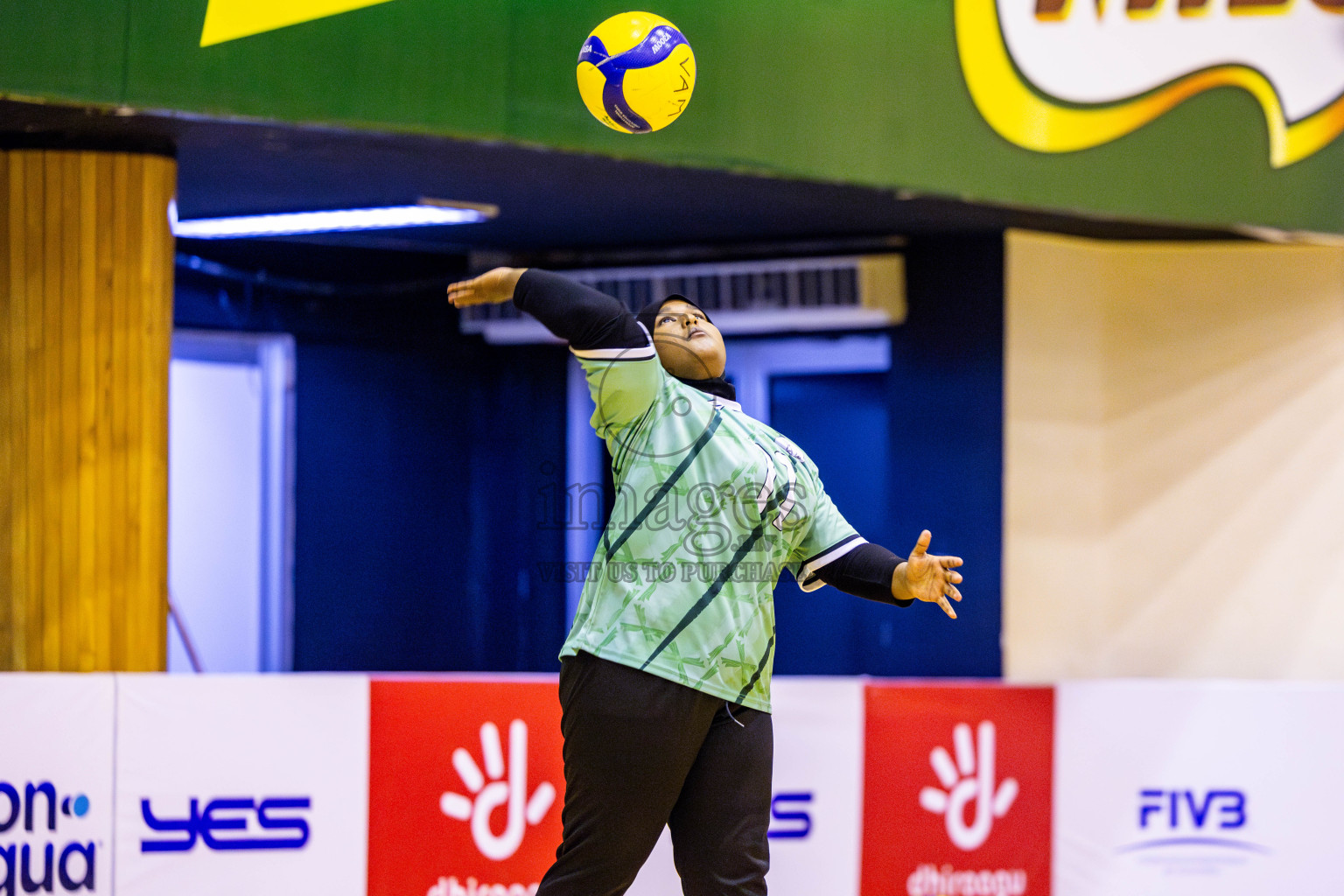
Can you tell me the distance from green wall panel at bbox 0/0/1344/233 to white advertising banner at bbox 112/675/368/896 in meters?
2.04

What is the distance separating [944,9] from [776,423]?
3.07m

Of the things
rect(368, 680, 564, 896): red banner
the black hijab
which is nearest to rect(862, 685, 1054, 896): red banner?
rect(368, 680, 564, 896): red banner

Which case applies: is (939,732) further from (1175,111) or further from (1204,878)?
(1175,111)

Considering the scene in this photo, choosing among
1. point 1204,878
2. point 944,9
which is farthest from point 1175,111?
point 1204,878

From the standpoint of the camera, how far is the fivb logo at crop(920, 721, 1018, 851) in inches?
200

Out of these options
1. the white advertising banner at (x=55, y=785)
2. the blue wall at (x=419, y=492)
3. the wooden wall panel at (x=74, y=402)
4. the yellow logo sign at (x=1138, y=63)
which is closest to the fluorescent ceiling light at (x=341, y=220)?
the blue wall at (x=419, y=492)

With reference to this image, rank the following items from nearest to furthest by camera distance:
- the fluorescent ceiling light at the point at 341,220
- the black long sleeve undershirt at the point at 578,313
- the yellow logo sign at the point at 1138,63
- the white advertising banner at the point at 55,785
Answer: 1. the black long sleeve undershirt at the point at 578,313
2. the white advertising banner at the point at 55,785
3. the yellow logo sign at the point at 1138,63
4. the fluorescent ceiling light at the point at 341,220

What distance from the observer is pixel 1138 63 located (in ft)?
18.8

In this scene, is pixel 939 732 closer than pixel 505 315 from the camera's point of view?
Yes

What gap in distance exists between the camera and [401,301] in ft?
26.0

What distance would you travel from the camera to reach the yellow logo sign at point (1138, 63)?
5.53m

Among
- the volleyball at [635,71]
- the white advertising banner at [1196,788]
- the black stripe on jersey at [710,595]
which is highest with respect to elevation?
the volleyball at [635,71]

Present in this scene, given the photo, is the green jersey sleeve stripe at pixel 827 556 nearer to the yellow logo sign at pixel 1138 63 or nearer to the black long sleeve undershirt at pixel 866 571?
the black long sleeve undershirt at pixel 866 571

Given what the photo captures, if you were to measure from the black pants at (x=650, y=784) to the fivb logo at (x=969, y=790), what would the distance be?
2292mm
